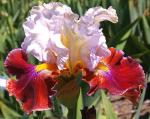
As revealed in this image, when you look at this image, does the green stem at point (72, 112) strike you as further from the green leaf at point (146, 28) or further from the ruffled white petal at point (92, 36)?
the green leaf at point (146, 28)

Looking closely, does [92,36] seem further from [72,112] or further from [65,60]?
[72,112]

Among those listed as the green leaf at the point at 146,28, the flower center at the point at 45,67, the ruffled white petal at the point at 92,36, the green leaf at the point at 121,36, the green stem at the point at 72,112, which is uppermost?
the green leaf at the point at 146,28

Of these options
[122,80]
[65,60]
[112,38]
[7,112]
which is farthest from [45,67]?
[112,38]

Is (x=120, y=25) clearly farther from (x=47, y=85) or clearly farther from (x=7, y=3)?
(x=47, y=85)

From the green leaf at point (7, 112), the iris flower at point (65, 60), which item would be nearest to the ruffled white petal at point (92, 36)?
the iris flower at point (65, 60)

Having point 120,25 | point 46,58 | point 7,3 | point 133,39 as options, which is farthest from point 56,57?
point 7,3

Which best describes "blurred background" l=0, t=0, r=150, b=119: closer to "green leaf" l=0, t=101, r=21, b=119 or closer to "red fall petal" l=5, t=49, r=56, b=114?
"green leaf" l=0, t=101, r=21, b=119
